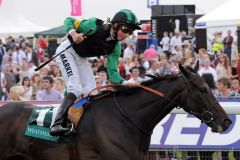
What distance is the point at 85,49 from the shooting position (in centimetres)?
842

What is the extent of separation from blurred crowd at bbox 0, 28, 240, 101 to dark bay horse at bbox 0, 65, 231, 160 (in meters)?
1.33

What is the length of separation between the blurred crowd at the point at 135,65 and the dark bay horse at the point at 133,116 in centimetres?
133

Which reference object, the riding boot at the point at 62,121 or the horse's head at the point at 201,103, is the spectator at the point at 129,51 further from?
the horse's head at the point at 201,103

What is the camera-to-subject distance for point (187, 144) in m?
10.1

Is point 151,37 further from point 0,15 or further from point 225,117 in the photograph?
point 225,117

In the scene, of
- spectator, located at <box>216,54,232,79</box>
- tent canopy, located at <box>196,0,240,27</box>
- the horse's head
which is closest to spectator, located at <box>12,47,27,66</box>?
tent canopy, located at <box>196,0,240,27</box>

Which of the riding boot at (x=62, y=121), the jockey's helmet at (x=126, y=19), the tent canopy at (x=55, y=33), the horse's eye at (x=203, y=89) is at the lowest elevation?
the tent canopy at (x=55, y=33)

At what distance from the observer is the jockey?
8.17 m

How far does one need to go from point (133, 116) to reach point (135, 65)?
37.2 feet

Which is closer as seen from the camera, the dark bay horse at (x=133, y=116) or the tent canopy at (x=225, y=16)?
the dark bay horse at (x=133, y=116)

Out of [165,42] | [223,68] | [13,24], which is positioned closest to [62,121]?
[223,68]

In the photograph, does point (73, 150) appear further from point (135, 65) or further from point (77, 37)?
point (135, 65)

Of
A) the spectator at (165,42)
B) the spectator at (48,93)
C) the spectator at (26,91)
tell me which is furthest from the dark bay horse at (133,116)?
the spectator at (165,42)

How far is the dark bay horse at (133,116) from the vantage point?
7844 mm
